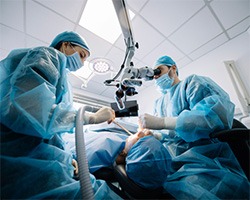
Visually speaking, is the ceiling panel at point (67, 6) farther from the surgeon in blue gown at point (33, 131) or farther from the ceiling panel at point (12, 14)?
the surgeon in blue gown at point (33, 131)

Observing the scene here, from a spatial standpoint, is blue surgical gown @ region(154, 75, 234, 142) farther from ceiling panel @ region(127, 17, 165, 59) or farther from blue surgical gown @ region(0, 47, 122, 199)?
ceiling panel @ region(127, 17, 165, 59)

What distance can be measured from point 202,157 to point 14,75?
103 centimetres

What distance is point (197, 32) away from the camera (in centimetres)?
193

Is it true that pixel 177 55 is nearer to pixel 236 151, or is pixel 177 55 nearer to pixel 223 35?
pixel 223 35

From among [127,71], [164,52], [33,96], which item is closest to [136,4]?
[164,52]

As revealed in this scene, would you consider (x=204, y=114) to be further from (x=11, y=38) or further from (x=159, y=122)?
(x=11, y=38)

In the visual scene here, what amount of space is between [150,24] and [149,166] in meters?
1.77

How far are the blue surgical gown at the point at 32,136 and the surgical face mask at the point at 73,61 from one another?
415 millimetres

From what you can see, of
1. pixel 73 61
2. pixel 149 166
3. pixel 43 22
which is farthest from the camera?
pixel 43 22

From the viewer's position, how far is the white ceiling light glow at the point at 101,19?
4.96 feet

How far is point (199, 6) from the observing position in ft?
5.28

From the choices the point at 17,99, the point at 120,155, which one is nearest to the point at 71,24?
the point at 17,99

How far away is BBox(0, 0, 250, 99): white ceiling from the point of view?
154cm

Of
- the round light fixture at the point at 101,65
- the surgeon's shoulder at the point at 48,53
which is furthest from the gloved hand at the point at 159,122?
the round light fixture at the point at 101,65
